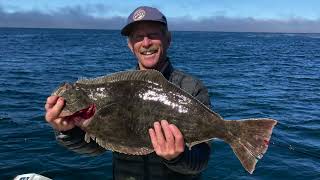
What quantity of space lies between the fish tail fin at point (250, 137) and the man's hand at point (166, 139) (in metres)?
0.56

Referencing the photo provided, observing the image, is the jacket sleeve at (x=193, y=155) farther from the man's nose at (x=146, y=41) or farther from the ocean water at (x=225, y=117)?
the ocean water at (x=225, y=117)

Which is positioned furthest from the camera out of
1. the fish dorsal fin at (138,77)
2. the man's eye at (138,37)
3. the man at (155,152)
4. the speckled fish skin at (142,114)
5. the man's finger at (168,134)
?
the man's eye at (138,37)

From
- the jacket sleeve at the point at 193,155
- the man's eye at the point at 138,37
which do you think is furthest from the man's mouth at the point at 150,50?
the jacket sleeve at the point at 193,155

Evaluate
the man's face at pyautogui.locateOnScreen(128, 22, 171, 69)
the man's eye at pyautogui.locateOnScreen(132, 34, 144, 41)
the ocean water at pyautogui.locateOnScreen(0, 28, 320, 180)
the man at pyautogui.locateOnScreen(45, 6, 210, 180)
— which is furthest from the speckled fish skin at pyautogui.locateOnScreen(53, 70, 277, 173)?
the ocean water at pyautogui.locateOnScreen(0, 28, 320, 180)

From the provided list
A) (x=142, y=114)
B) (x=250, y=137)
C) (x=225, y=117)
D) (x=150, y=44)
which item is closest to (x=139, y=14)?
(x=150, y=44)

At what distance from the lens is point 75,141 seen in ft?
18.7

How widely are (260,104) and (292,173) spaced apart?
10619 mm

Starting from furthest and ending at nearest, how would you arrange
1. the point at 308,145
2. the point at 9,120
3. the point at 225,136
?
the point at 9,120 < the point at 308,145 < the point at 225,136

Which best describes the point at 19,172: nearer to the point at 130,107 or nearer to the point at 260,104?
the point at 130,107

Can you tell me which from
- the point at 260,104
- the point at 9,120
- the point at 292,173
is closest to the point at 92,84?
the point at 292,173

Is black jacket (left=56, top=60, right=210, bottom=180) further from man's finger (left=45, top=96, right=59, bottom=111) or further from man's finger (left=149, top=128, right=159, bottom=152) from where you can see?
man's finger (left=45, top=96, right=59, bottom=111)

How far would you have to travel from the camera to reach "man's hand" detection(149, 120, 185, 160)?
491 cm

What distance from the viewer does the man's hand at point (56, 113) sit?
506 centimetres

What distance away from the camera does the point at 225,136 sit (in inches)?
200
